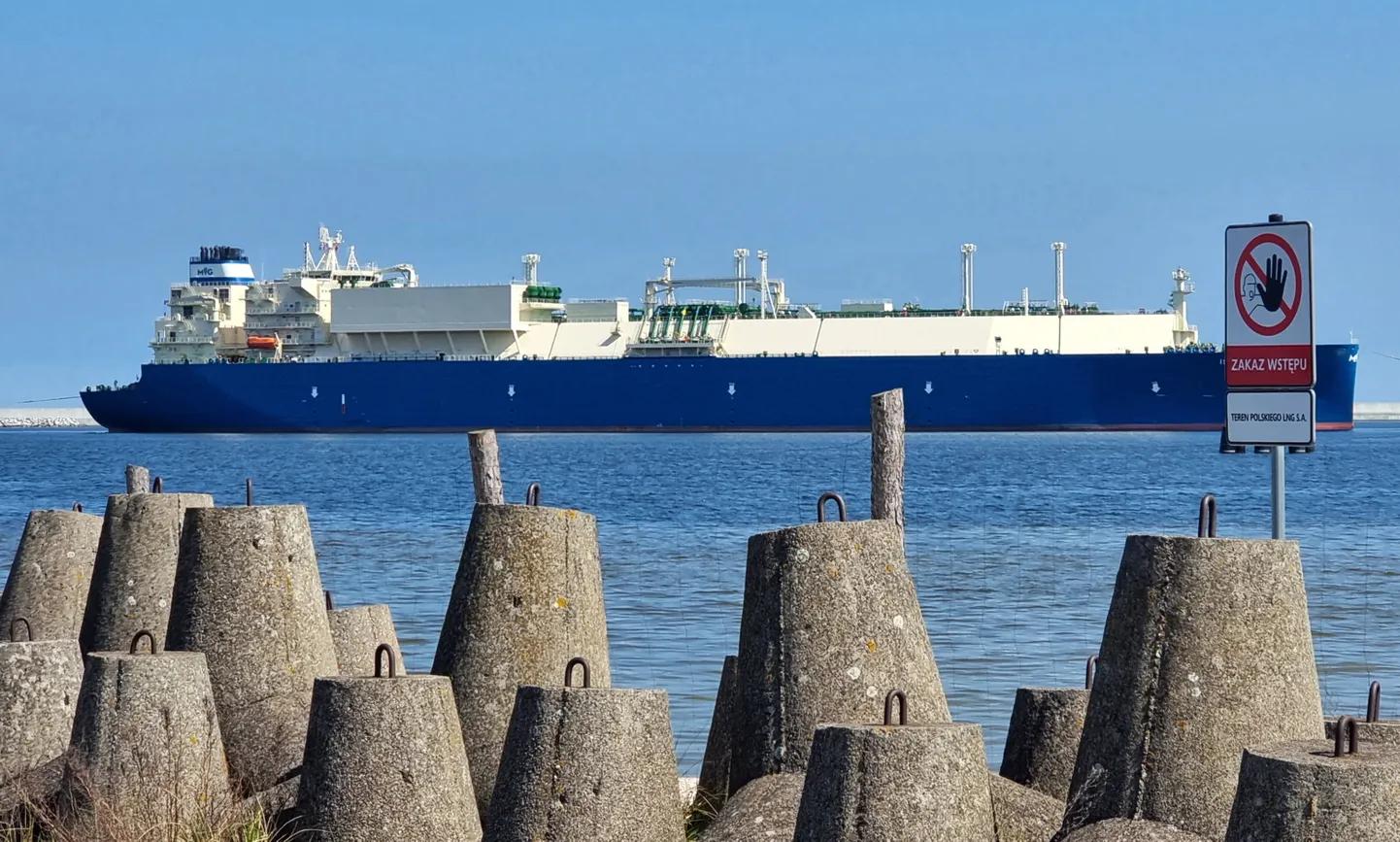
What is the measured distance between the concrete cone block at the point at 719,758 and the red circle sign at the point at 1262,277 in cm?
192

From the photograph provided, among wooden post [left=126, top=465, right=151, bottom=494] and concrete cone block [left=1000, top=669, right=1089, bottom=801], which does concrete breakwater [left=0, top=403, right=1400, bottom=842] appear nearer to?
concrete cone block [left=1000, top=669, right=1089, bottom=801]

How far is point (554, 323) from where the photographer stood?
59000 mm

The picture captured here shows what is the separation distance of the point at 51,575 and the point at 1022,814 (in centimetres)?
435

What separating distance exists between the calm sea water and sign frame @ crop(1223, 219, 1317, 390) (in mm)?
2452

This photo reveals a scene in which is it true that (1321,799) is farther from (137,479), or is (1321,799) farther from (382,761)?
(137,479)

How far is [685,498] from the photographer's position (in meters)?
27.8

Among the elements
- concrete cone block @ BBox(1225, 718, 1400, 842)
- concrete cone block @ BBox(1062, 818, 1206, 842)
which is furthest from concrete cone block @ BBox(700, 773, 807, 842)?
concrete cone block @ BBox(1225, 718, 1400, 842)

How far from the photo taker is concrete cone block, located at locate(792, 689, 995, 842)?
11.9 ft

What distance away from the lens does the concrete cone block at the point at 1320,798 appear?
3156mm

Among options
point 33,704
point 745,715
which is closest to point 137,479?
point 33,704

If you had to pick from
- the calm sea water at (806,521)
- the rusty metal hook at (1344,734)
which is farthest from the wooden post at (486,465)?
the rusty metal hook at (1344,734)

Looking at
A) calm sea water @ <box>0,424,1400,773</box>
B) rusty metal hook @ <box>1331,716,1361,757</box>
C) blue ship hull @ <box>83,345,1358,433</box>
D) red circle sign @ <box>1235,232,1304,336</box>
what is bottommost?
calm sea water @ <box>0,424,1400,773</box>

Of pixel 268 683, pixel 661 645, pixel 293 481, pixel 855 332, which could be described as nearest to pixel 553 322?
pixel 855 332

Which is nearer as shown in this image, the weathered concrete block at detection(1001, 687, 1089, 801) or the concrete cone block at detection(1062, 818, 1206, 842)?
the concrete cone block at detection(1062, 818, 1206, 842)
